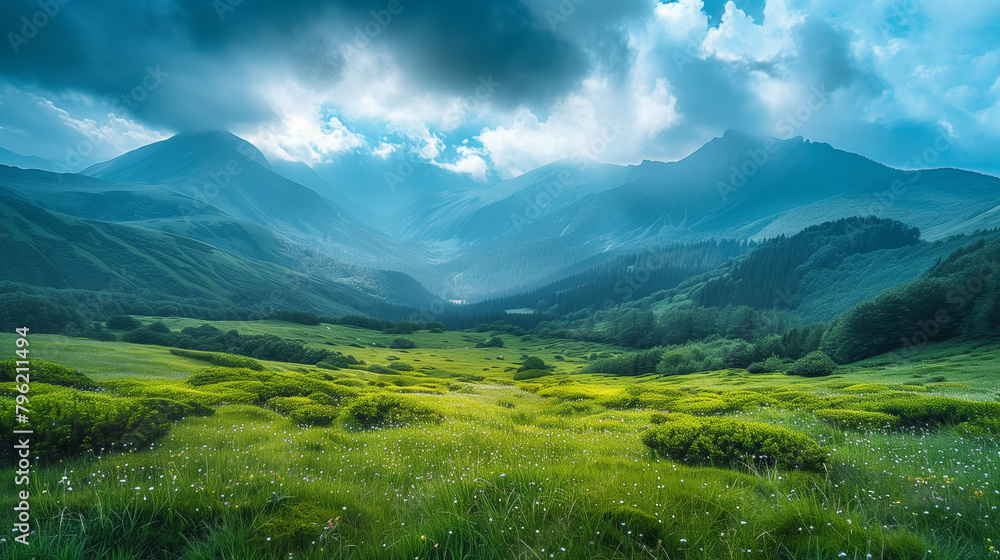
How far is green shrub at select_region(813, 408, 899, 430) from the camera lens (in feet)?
47.6

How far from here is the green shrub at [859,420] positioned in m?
14.5

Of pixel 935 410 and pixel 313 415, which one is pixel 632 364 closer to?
pixel 935 410

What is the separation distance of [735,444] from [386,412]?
12989mm

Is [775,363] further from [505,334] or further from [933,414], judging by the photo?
[505,334]

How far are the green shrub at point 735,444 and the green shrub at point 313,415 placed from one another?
12.2m

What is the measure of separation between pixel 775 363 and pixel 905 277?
7429 inches

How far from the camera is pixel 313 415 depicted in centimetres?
1543

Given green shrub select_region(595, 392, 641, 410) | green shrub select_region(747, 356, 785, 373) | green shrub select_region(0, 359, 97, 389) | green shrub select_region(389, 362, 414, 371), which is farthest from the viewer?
green shrub select_region(389, 362, 414, 371)

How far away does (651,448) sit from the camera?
1137 cm

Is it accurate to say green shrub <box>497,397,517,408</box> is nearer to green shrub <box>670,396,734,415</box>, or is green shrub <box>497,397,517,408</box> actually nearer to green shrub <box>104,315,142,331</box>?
green shrub <box>670,396,734,415</box>

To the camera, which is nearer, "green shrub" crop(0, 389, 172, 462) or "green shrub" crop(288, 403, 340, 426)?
"green shrub" crop(0, 389, 172, 462)

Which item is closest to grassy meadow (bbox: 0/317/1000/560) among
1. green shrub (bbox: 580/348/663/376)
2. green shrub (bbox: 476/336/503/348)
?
green shrub (bbox: 580/348/663/376)

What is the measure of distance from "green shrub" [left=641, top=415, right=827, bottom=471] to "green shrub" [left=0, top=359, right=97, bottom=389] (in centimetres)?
2150

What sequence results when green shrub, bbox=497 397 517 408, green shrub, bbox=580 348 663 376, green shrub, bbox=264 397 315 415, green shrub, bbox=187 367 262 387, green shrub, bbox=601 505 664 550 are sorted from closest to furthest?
green shrub, bbox=601 505 664 550 < green shrub, bbox=264 397 315 415 < green shrub, bbox=187 367 262 387 < green shrub, bbox=497 397 517 408 < green shrub, bbox=580 348 663 376
